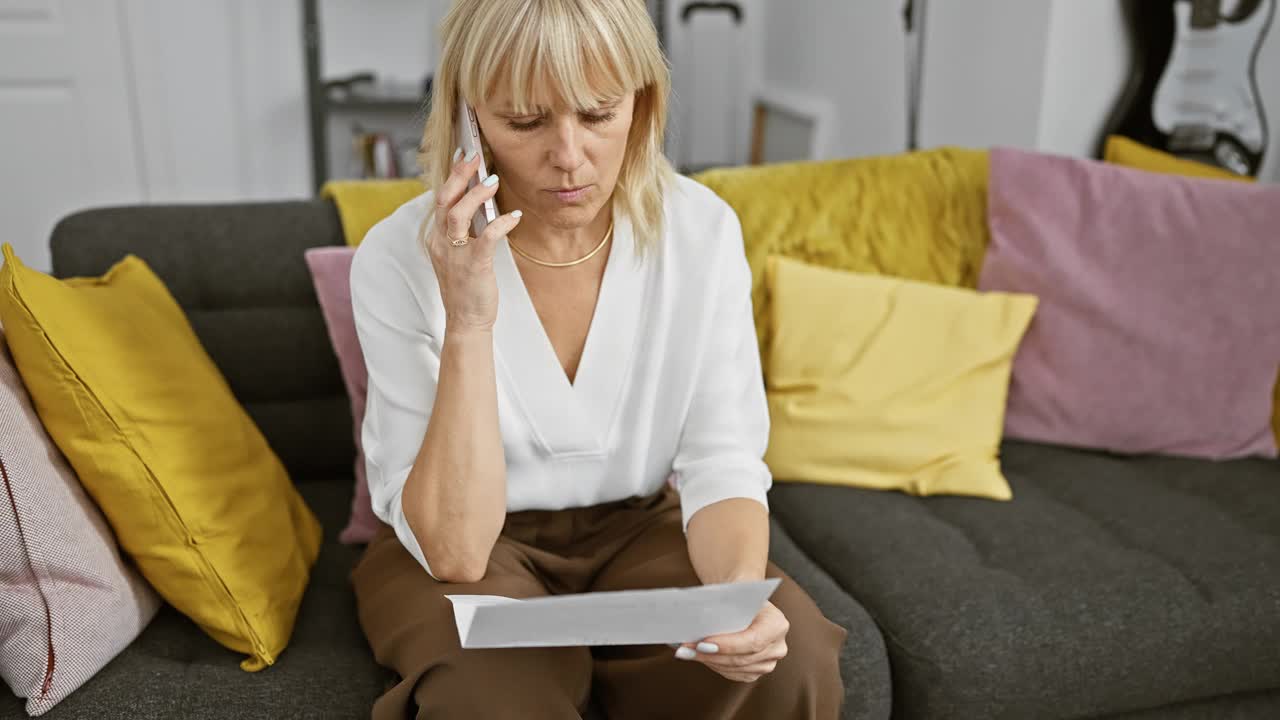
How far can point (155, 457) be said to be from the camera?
1282 millimetres

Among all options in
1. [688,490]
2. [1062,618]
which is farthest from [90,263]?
[1062,618]

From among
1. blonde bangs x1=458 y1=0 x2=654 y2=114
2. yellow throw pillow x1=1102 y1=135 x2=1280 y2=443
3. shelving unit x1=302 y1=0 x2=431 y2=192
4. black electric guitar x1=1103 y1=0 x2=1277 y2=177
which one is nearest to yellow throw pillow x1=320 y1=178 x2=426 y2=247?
blonde bangs x1=458 y1=0 x2=654 y2=114

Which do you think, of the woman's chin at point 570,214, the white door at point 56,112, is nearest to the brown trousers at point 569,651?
the woman's chin at point 570,214

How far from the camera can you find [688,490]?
133 cm

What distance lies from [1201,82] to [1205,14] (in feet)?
0.46

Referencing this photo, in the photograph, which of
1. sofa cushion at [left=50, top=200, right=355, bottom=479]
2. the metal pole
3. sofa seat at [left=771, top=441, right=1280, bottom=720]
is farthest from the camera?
the metal pole

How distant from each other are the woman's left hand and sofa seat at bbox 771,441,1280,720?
1.15 ft

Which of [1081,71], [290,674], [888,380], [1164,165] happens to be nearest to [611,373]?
[290,674]

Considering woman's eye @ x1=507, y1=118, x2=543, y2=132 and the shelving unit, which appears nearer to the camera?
woman's eye @ x1=507, y1=118, x2=543, y2=132

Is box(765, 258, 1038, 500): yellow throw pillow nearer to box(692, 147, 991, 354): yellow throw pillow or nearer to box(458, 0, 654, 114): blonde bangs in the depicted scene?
box(692, 147, 991, 354): yellow throw pillow

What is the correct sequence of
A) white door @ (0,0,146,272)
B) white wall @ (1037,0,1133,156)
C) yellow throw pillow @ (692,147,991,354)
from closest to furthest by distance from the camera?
yellow throw pillow @ (692,147,991,354), white wall @ (1037,0,1133,156), white door @ (0,0,146,272)

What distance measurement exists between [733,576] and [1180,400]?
107 cm

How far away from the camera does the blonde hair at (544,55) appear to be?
113 centimetres

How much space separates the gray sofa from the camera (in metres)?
Result: 1.31
